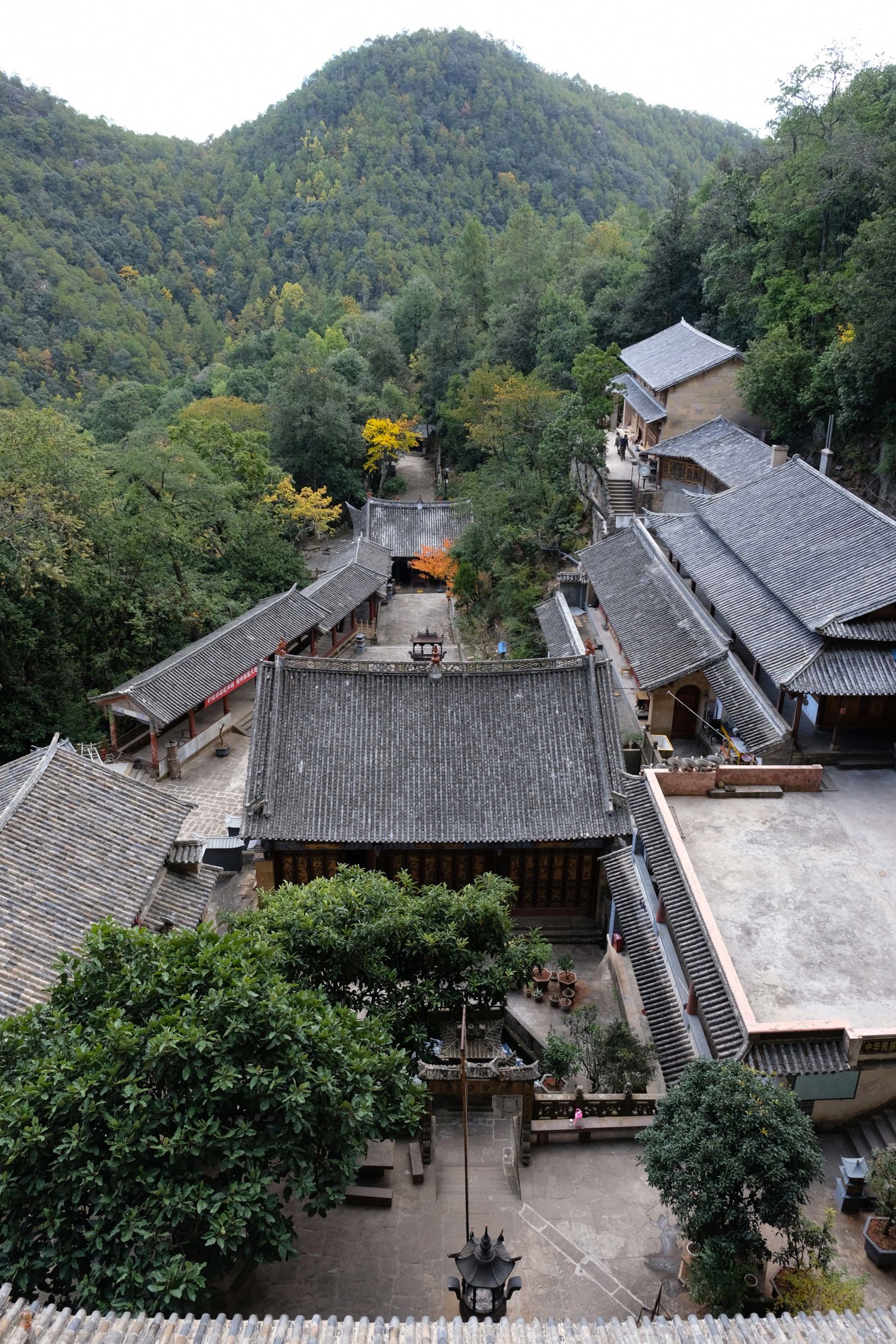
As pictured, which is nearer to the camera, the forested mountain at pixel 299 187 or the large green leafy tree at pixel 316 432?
the large green leafy tree at pixel 316 432

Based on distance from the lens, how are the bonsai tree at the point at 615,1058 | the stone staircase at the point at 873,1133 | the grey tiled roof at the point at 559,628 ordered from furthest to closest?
the grey tiled roof at the point at 559,628, the bonsai tree at the point at 615,1058, the stone staircase at the point at 873,1133

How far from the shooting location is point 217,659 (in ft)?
114

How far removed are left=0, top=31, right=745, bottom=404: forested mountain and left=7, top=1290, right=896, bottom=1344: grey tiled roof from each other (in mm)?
92558

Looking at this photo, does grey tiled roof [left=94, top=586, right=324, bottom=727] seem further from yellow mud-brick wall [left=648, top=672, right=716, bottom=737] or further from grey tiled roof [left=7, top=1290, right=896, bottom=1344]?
grey tiled roof [left=7, top=1290, right=896, bottom=1344]

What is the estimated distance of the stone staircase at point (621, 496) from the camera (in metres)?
43.6

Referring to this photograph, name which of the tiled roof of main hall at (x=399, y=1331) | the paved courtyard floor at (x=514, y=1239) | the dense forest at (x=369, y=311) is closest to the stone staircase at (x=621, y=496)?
the dense forest at (x=369, y=311)

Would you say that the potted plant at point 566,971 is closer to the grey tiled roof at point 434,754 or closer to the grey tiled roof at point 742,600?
the grey tiled roof at point 434,754

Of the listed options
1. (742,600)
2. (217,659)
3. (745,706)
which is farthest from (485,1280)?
(217,659)

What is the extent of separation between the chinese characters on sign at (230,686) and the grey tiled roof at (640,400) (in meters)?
22.3

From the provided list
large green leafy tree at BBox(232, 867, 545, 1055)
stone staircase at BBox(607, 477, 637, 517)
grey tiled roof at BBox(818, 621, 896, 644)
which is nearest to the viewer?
large green leafy tree at BBox(232, 867, 545, 1055)

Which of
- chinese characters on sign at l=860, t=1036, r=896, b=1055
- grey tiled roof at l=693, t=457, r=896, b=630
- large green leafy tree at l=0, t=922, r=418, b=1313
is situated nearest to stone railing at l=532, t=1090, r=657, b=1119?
chinese characters on sign at l=860, t=1036, r=896, b=1055

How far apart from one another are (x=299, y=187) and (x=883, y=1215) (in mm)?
131573

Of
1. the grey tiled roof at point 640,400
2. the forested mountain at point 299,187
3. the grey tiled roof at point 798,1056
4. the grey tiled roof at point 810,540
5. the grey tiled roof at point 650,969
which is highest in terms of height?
the forested mountain at point 299,187

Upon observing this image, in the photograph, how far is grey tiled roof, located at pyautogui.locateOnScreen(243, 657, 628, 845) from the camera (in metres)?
23.0
